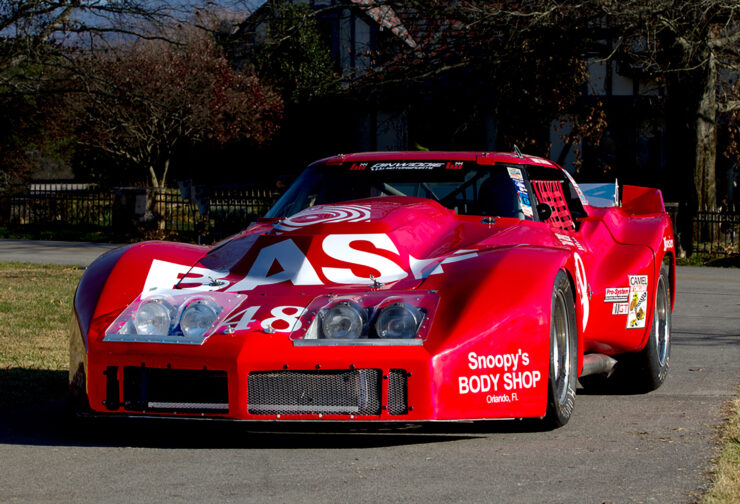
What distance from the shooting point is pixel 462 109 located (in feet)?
80.3

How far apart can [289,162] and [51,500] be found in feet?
96.3

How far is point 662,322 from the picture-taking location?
768 centimetres

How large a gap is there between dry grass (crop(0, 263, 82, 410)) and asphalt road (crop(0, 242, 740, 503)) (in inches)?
24.7

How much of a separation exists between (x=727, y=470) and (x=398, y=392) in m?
1.47

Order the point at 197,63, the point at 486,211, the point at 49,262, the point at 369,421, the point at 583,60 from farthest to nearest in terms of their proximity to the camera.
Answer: the point at 197,63, the point at 583,60, the point at 49,262, the point at 486,211, the point at 369,421

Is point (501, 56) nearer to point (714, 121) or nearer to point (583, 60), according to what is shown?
point (583, 60)

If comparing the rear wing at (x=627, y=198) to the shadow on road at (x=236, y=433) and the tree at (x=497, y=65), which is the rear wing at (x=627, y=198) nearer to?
the shadow on road at (x=236, y=433)

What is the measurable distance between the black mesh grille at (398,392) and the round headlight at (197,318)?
914mm

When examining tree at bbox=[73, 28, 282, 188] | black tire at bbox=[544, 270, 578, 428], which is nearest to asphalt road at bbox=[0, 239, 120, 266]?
tree at bbox=[73, 28, 282, 188]

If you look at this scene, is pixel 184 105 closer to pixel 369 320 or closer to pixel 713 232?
pixel 713 232

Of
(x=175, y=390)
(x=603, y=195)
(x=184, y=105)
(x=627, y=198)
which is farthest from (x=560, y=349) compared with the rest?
(x=184, y=105)

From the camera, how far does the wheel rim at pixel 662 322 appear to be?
7.52 metres

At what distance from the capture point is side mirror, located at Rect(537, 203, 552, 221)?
670 cm

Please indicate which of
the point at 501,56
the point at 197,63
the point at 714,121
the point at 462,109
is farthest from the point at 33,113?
the point at 714,121
